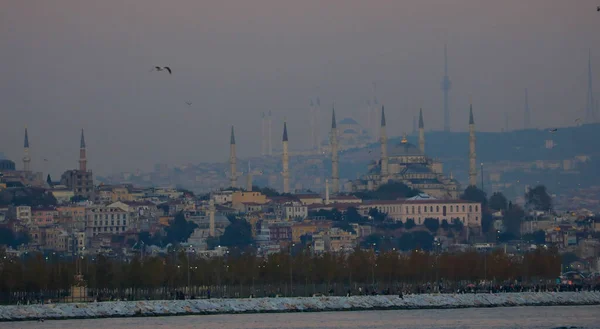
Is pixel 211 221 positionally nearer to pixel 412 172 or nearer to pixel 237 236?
pixel 237 236

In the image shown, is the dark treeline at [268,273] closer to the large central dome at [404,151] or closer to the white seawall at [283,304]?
the white seawall at [283,304]

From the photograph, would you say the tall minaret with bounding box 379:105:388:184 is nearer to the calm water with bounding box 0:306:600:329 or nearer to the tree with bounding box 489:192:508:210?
the tree with bounding box 489:192:508:210

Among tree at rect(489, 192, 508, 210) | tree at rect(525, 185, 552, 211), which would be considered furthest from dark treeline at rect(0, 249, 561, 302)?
tree at rect(525, 185, 552, 211)

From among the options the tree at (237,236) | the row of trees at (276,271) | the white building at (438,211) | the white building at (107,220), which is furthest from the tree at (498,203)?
the row of trees at (276,271)

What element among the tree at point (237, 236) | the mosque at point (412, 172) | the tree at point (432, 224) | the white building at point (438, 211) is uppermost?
the mosque at point (412, 172)

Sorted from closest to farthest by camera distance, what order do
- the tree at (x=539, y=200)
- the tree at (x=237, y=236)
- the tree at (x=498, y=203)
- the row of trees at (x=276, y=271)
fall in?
the row of trees at (x=276, y=271), the tree at (x=237, y=236), the tree at (x=498, y=203), the tree at (x=539, y=200)
